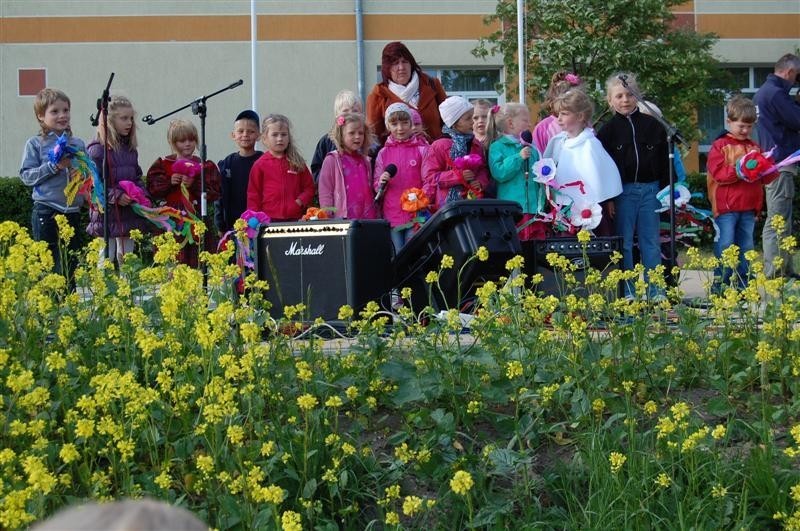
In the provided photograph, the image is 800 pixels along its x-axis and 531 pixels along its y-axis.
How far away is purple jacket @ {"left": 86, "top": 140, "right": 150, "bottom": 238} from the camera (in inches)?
300

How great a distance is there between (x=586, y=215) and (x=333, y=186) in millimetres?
1645

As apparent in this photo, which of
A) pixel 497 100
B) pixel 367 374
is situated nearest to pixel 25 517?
pixel 367 374

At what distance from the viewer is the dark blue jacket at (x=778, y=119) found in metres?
9.04

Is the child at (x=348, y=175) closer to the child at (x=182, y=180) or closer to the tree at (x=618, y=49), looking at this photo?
the child at (x=182, y=180)

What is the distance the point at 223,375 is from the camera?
350cm

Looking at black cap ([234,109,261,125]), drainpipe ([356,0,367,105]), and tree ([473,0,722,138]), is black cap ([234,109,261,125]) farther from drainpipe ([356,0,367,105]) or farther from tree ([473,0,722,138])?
drainpipe ([356,0,367,105])

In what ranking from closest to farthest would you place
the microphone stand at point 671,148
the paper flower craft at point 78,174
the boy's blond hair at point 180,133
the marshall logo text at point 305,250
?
the marshall logo text at point 305,250 → the microphone stand at point 671,148 → the paper flower craft at point 78,174 → the boy's blond hair at point 180,133

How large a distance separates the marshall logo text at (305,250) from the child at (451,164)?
1.29 metres

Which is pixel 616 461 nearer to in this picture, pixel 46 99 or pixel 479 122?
pixel 479 122

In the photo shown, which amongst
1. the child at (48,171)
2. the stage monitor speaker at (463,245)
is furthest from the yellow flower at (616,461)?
the child at (48,171)

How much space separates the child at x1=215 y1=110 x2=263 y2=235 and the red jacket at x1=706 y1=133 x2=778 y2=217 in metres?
3.35

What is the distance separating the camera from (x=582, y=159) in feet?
24.8

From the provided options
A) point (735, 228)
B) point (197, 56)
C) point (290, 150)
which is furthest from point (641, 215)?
point (197, 56)

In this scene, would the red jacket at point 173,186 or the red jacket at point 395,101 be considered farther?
the red jacket at point 395,101
